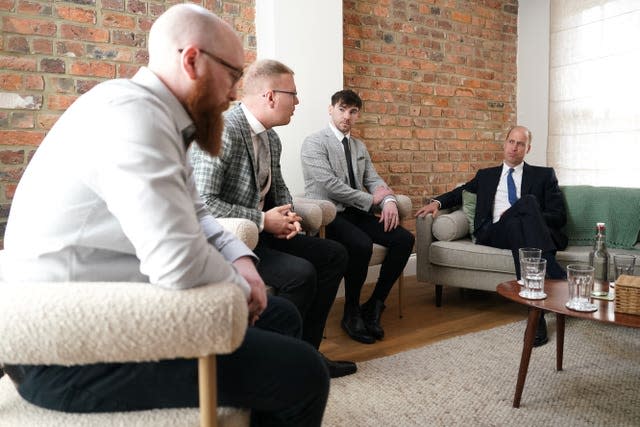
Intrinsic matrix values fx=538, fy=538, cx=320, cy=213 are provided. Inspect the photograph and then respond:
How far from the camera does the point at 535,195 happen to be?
130 inches

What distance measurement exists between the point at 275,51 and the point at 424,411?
2170 millimetres

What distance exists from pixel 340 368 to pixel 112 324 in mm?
1531

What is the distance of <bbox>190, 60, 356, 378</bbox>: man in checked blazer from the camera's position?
6.79 ft

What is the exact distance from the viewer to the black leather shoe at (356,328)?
2.70m

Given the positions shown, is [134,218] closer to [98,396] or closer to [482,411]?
[98,396]

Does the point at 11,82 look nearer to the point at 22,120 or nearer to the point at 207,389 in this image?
the point at 22,120

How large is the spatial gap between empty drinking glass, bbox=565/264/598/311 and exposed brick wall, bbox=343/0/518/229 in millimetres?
2159

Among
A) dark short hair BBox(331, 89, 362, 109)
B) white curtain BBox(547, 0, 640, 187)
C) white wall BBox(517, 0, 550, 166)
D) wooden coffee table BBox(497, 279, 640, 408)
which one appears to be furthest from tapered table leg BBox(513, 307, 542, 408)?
white wall BBox(517, 0, 550, 166)

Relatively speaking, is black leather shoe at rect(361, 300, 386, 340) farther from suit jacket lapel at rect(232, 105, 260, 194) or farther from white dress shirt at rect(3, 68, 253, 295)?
white dress shirt at rect(3, 68, 253, 295)

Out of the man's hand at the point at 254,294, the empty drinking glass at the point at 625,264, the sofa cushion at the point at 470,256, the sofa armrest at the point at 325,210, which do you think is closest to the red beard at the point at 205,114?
the man's hand at the point at 254,294

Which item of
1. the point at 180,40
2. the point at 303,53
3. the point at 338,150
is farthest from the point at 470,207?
the point at 180,40

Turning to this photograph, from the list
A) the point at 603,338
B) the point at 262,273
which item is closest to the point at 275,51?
the point at 262,273

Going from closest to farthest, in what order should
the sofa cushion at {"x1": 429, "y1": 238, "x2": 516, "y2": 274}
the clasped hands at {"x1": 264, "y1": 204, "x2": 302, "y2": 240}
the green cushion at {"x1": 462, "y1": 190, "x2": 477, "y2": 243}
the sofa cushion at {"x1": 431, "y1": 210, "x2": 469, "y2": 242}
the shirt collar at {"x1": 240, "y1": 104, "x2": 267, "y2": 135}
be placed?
the clasped hands at {"x1": 264, "y1": 204, "x2": 302, "y2": 240} → the shirt collar at {"x1": 240, "y1": 104, "x2": 267, "y2": 135} → the sofa cushion at {"x1": 429, "y1": 238, "x2": 516, "y2": 274} → the sofa cushion at {"x1": 431, "y1": 210, "x2": 469, "y2": 242} → the green cushion at {"x1": 462, "y1": 190, "x2": 477, "y2": 243}

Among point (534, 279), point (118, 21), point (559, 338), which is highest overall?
point (118, 21)
